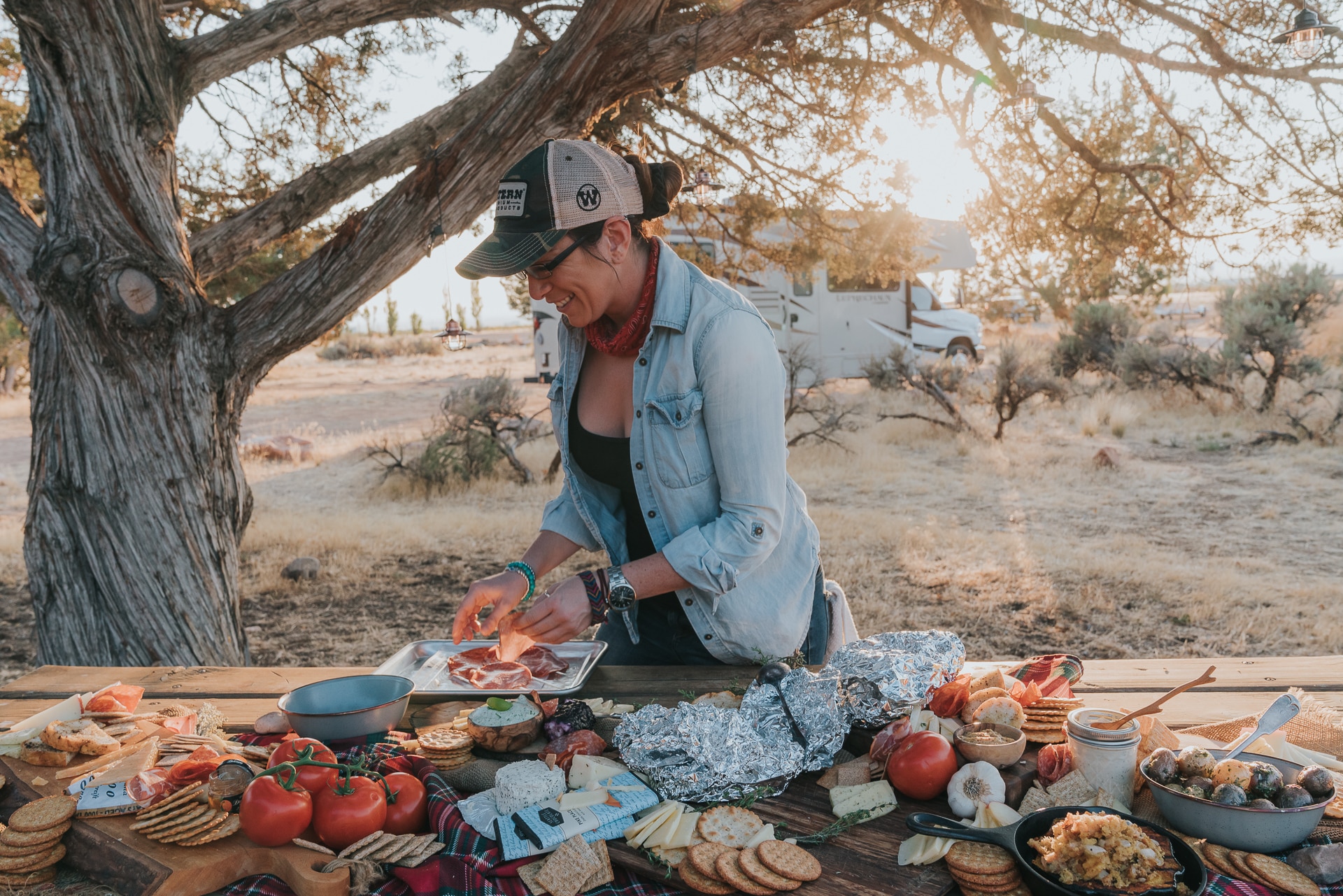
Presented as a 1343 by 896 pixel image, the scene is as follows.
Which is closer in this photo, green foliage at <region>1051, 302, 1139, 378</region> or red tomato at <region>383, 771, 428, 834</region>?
red tomato at <region>383, 771, 428, 834</region>

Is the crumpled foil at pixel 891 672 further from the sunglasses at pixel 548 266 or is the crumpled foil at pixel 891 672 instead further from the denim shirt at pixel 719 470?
the sunglasses at pixel 548 266

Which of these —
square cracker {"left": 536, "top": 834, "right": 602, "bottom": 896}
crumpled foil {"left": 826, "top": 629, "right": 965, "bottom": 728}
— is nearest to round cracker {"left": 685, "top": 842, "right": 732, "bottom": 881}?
square cracker {"left": 536, "top": 834, "right": 602, "bottom": 896}

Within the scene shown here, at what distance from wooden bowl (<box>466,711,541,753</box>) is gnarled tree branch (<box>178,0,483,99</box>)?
3.27m

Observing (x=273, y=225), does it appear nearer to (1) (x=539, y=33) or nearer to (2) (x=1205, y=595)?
(1) (x=539, y=33)

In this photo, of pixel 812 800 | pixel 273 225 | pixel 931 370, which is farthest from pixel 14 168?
pixel 931 370

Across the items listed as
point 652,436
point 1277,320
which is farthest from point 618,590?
point 1277,320

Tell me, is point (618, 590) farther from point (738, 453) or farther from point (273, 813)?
point (273, 813)

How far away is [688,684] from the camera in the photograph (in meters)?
2.20

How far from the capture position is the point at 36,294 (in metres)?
3.54

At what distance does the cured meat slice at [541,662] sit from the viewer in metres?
2.24

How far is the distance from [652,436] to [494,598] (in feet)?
1.75

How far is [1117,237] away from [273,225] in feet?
15.2

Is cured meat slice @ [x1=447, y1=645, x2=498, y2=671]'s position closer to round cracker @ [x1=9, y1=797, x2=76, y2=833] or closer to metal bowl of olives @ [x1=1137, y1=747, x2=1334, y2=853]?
round cracker @ [x1=9, y1=797, x2=76, y2=833]

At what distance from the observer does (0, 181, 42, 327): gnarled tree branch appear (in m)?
3.51
